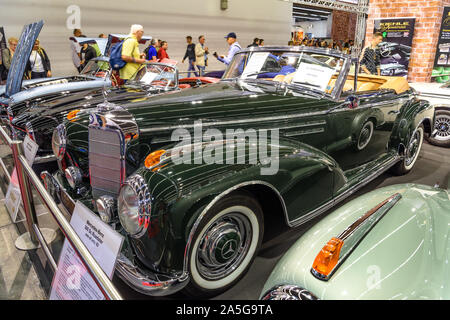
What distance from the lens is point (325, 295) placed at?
3.47ft

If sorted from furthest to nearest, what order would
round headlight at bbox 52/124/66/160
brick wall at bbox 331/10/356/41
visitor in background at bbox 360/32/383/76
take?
brick wall at bbox 331/10/356/41
visitor in background at bbox 360/32/383/76
round headlight at bbox 52/124/66/160

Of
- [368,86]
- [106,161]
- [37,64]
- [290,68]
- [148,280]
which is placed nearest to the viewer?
[148,280]

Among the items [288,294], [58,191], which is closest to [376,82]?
[288,294]

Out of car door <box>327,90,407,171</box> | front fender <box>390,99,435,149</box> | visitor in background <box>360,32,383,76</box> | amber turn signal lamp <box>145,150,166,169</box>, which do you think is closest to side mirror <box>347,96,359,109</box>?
car door <box>327,90,407,171</box>

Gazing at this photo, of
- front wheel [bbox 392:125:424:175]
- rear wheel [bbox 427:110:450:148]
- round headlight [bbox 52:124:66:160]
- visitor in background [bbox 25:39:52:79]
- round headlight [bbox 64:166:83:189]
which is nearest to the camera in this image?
round headlight [bbox 64:166:83:189]

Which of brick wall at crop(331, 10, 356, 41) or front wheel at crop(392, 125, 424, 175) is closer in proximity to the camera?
front wheel at crop(392, 125, 424, 175)

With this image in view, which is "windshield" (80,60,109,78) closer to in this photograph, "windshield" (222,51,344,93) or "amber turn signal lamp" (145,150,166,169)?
"windshield" (222,51,344,93)

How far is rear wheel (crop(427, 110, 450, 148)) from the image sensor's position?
479 centimetres

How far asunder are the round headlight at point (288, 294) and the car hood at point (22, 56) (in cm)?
513

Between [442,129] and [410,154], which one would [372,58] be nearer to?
[442,129]

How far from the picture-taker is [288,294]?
111cm

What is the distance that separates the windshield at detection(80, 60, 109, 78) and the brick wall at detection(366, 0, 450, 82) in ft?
19.0

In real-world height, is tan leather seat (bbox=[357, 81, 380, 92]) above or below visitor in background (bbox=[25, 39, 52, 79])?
below

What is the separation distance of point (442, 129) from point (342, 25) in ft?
69.5
